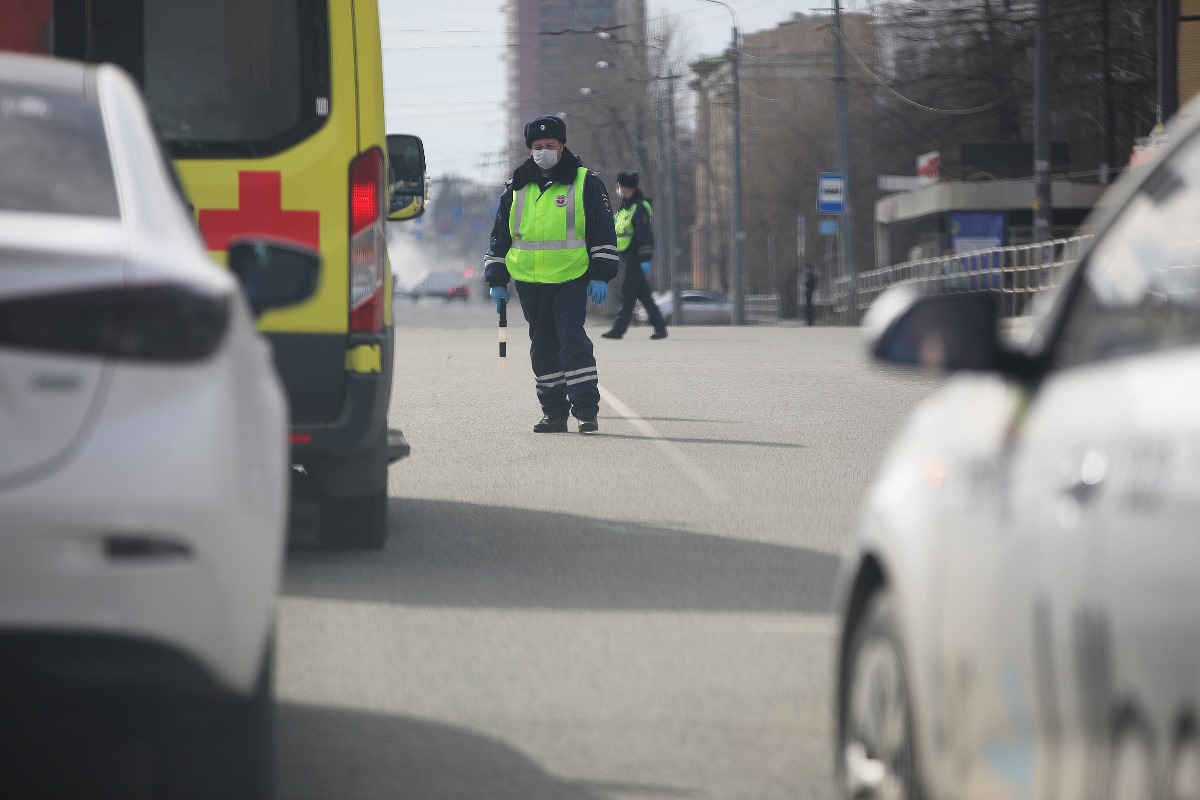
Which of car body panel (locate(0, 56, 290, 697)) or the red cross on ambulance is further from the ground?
the red cross on ambulance

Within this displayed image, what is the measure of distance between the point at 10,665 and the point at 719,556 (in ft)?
16.9

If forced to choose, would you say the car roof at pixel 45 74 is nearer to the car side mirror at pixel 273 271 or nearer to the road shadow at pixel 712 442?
the car side mirror at pixel 273 271

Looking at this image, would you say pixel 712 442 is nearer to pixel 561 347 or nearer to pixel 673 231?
pixel 561 347

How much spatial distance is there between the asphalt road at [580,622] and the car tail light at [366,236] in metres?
0.96

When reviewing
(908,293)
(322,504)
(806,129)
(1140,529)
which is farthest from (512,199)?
(806,129)

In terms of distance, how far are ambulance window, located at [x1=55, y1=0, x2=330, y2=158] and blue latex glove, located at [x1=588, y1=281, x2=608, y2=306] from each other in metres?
6.11

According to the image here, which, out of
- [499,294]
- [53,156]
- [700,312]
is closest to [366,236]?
[53,156]

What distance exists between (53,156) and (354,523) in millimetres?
4341

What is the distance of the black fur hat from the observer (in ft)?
43.2

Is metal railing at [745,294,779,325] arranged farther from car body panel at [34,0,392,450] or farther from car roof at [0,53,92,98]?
car roof at [0,53,92,98]

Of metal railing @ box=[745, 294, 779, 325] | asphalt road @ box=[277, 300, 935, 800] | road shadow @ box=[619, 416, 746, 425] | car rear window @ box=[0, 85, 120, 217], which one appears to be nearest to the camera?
car rear window @ box=[0, 85, 120, 217]

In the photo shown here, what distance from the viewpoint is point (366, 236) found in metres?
7.73

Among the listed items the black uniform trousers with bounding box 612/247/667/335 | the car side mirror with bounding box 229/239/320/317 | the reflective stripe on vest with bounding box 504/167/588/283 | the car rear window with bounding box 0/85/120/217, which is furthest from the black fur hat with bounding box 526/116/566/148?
the black uniform trousers with bounding box 612/247/667/335

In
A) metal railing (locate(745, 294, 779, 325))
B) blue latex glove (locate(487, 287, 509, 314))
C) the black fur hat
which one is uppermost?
the black fur hat
